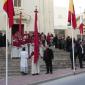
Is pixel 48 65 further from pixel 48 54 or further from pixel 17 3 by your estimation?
pixel 17 3

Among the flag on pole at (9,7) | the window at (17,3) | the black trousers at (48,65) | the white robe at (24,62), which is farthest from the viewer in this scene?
the window at (17,3)

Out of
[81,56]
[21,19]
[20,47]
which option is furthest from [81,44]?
[21,19]

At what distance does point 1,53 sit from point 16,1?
11.1m

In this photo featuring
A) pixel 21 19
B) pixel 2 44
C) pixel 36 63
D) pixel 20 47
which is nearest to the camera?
pixel 36 63

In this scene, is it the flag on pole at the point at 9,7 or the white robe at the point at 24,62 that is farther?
the white robe at the point at 24,62

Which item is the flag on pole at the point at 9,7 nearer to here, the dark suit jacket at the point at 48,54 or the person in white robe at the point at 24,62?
the person in white robe at the point at 24,62

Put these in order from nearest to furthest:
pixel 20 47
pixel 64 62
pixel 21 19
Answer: pixel 20 47 < pixel 64 62 < pixel 21 19

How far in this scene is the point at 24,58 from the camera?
28.3 metres

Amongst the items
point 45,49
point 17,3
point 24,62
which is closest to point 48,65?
point 45,49

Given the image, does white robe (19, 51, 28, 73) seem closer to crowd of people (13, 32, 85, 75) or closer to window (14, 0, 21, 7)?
crowd of people (13, 32, 85, 75)

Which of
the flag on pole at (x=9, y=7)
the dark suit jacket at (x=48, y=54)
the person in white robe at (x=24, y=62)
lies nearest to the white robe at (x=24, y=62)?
the person in white robe at (x=24, y=62)

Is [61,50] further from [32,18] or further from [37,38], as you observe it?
[37,38]

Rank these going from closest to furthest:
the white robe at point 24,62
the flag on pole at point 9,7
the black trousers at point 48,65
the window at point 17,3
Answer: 1. the flag on pole at point 9,7
2. the white robe at point 24,62
3. the black trousers at point 48,65
4. the window at point 17,3

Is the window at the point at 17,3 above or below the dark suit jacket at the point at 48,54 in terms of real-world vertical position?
above
